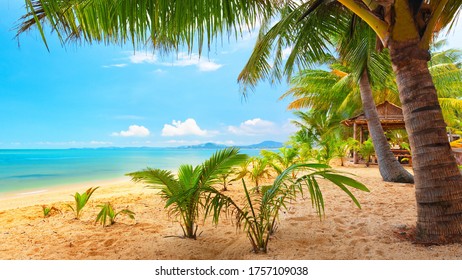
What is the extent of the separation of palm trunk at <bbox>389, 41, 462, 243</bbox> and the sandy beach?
16 cm

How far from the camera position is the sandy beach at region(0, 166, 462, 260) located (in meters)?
2.03

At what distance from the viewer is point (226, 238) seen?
8.27ft

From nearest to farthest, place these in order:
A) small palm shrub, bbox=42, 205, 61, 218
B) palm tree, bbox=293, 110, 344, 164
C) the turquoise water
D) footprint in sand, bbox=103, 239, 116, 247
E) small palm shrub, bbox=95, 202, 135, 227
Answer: footprint in sand, bbox=103, 239, 116, 247
small palm shrub, bbox=95, 202, 135, 227
small palm shrub, bbox=42, 205, 61, 218
the turquoise water
palm tree, bbox=293, 110, 344, 164

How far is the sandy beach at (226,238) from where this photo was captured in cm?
203

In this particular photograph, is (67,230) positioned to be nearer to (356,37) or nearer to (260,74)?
(260,74)

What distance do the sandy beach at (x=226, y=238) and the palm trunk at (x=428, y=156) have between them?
16 centimetres

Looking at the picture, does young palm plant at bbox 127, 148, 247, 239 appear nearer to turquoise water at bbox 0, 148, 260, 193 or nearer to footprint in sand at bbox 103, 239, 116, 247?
turquoise water at bbox 0, 148, 260, 193

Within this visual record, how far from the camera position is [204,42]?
7.21 ft

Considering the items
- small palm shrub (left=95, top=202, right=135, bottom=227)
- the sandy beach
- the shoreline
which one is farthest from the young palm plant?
the shoreline

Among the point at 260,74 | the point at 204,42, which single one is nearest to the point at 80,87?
the point at 260,74

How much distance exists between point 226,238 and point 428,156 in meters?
1.76

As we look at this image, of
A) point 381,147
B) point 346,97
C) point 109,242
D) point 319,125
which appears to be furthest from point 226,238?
point 319,125

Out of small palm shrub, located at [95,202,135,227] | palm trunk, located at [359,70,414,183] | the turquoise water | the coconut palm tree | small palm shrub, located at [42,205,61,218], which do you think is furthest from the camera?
the turquoise water

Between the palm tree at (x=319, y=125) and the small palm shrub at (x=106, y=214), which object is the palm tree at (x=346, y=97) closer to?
the palm tree at (x=319, y=125)
